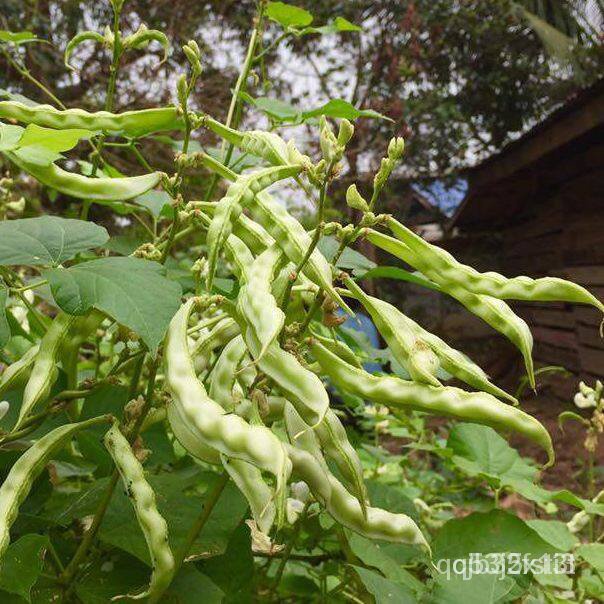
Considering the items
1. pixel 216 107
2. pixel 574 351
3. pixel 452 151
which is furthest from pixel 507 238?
pixel 216 107

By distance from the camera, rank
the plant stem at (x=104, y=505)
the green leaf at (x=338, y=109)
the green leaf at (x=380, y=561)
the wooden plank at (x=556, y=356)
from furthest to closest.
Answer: the wooden plank at (x=556, y=356) → the green leaf at (x=338, y=109) → the green leaf at (x=380, y=561) → the plant stem at (x=104, y=505)

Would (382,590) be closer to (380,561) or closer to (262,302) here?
(380,561)

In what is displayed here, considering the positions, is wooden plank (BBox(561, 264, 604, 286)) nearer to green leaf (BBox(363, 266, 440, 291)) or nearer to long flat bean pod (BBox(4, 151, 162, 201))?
green leaf (BBox(363, 266, 440, 291))

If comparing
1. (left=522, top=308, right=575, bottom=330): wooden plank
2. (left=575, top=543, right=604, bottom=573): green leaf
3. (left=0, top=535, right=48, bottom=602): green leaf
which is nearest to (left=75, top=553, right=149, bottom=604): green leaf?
(left=0, top=535, right=48, bottom=602): green leaf

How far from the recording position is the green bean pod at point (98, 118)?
3.28ft

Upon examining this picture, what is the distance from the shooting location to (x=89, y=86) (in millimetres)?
6254

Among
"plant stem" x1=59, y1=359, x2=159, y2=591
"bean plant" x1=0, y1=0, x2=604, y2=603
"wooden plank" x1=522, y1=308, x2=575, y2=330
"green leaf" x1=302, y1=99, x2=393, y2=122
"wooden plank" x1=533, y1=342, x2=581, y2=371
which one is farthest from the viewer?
"wooden plank" x1=522, y1=308, x2=575, y2=330

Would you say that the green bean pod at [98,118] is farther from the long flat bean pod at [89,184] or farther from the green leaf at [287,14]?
the green leaf at [287,14]

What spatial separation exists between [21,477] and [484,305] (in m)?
0.68

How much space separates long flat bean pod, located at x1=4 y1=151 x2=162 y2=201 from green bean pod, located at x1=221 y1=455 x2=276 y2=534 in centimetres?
47

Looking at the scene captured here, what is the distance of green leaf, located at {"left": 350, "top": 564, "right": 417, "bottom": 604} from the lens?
0.95 m

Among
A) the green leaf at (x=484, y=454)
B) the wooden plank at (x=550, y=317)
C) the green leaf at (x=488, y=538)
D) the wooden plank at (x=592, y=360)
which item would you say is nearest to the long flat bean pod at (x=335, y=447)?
the green leaf at (x=488, y=538)

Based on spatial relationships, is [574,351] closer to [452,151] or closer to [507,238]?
[507,238]

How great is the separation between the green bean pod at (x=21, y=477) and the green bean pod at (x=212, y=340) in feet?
0.53
